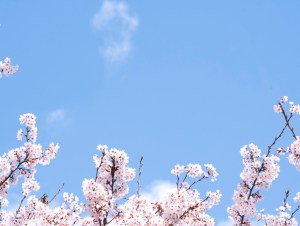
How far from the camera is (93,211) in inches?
308

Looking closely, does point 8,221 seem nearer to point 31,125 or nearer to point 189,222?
point 31,125

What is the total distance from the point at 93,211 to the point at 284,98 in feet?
19.2

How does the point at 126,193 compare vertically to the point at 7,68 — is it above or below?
below

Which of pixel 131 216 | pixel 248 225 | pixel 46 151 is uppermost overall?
pixel 46 151

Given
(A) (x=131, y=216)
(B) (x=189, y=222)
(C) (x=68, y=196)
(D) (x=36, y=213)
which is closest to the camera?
(A) (x=131, y=216)

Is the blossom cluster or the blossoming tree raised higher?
the blossom cluster

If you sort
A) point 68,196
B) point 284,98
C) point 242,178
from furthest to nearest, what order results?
point 68,196
point 284,98
point 242,178

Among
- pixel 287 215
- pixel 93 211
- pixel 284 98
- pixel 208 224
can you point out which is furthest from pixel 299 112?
pixel 93 211

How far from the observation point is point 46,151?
11.9m

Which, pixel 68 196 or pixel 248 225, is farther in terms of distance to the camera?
pixel 68 196

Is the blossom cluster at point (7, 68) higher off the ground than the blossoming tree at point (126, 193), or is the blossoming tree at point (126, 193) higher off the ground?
the blossom cluster at point (7, 68)

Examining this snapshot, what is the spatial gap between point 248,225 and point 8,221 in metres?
7.14

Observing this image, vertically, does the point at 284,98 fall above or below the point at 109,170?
above

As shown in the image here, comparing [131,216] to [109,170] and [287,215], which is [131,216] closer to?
[109,170]
